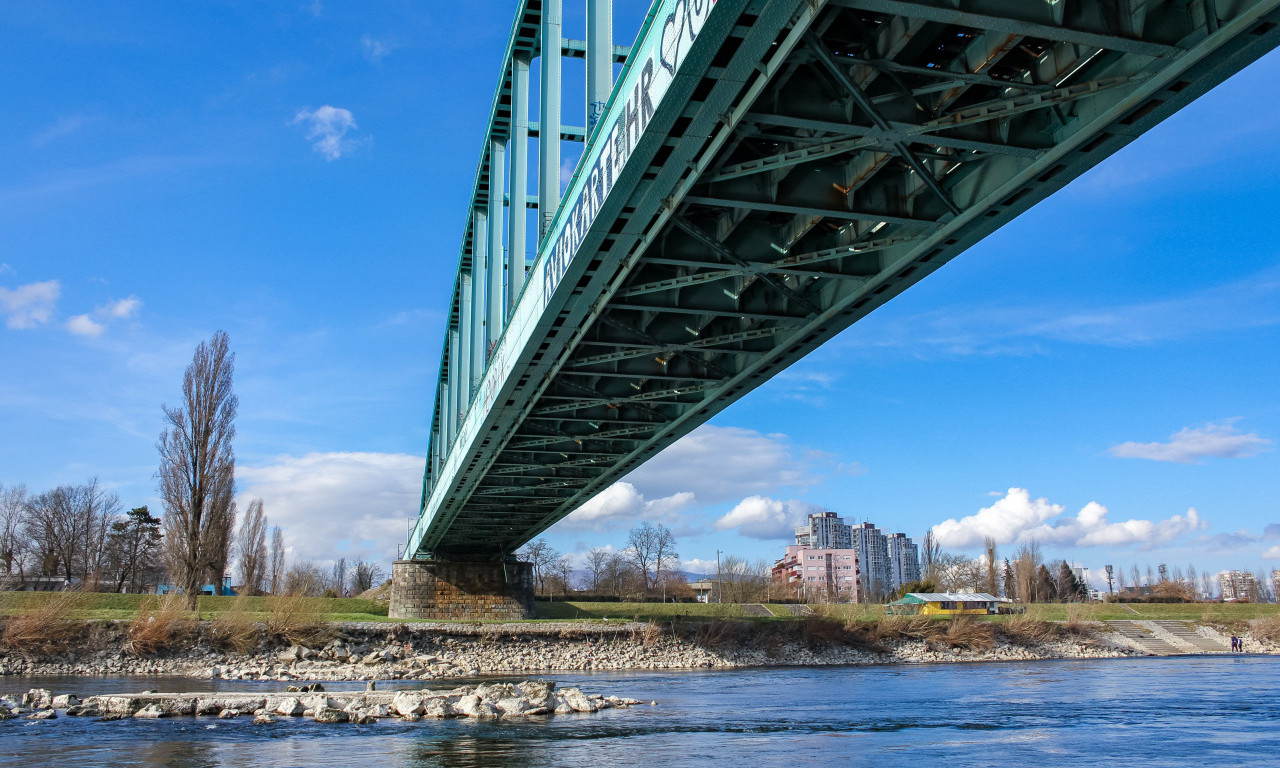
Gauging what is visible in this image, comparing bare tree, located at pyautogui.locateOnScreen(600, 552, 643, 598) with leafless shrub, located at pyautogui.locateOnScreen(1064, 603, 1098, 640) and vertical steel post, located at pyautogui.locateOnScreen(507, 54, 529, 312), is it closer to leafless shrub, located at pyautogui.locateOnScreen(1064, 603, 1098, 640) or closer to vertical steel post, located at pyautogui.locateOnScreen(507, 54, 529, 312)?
leafless shrub, located at pyautogui.locateOnScreen(1064, 603, 1098, 640)

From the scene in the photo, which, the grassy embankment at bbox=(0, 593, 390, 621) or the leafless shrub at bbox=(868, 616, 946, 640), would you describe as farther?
the leafless shrub at bbox=(868, 616, 946, 640)

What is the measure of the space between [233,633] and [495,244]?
1877 cm

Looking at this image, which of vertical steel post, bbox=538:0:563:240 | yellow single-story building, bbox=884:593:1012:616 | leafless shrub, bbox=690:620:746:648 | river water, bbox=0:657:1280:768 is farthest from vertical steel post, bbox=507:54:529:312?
yellow single-story building, bbox=884:593:1012:616

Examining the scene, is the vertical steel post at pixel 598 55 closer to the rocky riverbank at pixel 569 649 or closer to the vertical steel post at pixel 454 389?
the vertical steel post at pixel 454 389

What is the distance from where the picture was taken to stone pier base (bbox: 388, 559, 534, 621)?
45.2 m

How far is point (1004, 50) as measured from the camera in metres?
8.13

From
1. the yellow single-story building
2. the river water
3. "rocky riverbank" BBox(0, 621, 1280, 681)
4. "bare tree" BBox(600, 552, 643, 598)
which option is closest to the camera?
the river water

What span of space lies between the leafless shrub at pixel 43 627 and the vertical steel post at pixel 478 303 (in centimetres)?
1743

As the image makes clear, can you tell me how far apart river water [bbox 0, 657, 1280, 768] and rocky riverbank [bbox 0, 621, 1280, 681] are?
135 inches

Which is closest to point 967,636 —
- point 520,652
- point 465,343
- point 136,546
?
point 520,652

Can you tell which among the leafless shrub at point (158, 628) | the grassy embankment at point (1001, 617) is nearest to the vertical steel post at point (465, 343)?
the leafless shrub at point (158, 628)

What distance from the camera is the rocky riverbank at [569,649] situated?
30.1 metres

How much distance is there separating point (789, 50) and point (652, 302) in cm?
683

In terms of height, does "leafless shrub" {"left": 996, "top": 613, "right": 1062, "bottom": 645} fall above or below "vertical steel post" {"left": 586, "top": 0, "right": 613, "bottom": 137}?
below
